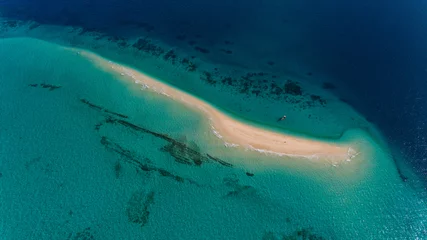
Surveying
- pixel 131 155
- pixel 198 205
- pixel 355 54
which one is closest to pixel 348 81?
pixel 355 54

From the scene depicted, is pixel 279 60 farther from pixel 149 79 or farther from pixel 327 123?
pixel 149 79

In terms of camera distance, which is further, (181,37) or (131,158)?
(181,37)

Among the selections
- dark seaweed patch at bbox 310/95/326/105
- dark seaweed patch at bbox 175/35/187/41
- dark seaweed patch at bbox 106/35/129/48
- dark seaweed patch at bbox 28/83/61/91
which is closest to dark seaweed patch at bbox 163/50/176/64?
dark seaweed patch at bbox 175/35/187/41

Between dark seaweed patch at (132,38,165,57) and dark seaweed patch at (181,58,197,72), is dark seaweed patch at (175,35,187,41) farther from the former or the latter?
dark seaweed patch at (181,58,197,72)

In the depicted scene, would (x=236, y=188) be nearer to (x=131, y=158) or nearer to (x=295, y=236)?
(x=295, y=236)

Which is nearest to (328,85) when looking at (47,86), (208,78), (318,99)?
(318,99)

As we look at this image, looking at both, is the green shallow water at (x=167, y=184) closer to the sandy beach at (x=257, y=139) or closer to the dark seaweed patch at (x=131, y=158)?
the dark seaweed patch at (x=131, y=158)
